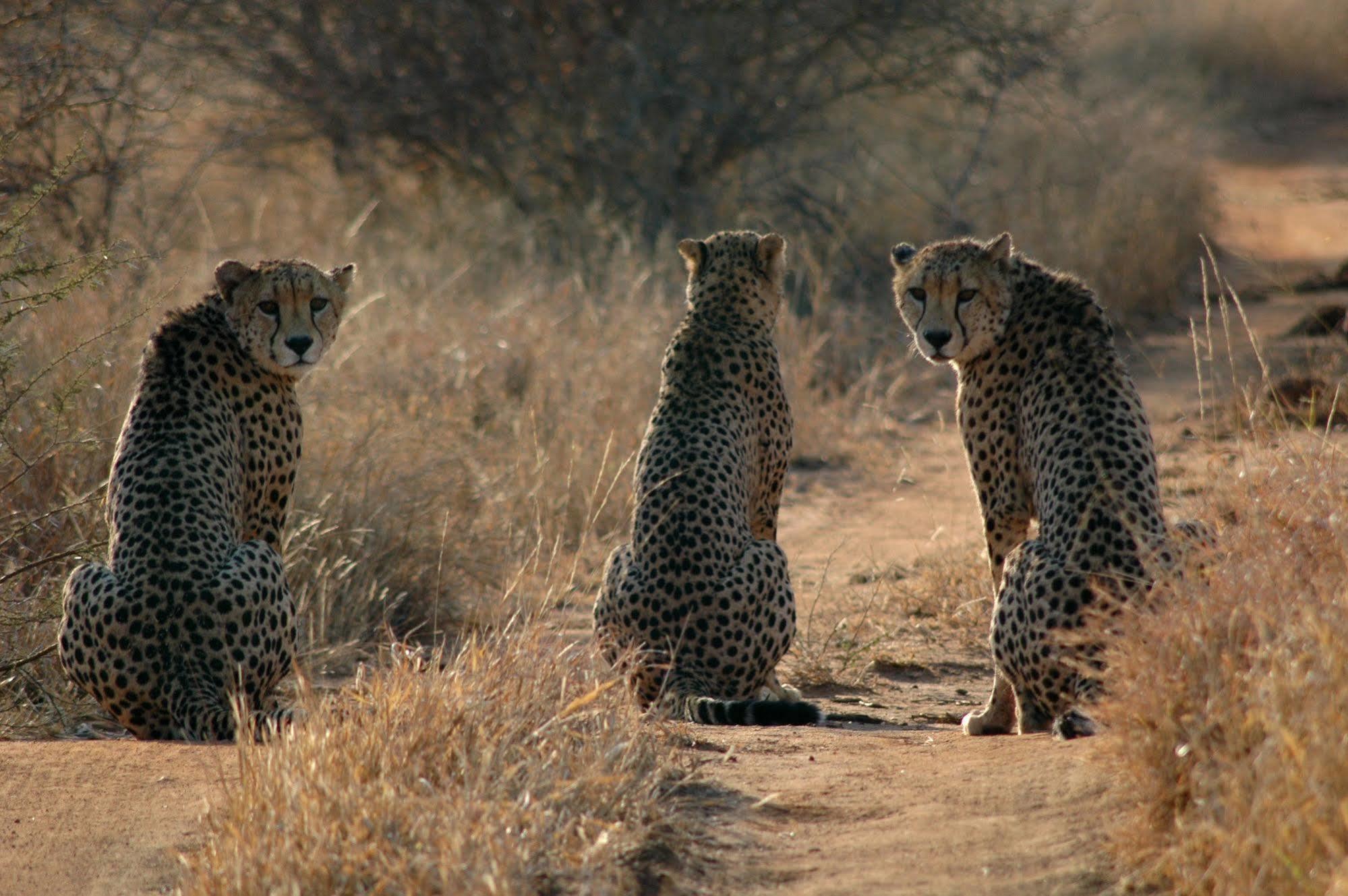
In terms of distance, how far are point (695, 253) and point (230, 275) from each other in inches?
59.0

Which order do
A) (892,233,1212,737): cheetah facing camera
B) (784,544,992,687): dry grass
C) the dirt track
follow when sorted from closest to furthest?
the dirt track → (892,233,1212,737): cheetah facing camera → (784,544,992,687): dry grass

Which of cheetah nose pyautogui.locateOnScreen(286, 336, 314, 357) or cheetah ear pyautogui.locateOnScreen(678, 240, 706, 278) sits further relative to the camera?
cheetah ear pyautogui.locateOnScreen(678, 240, 706, 278)

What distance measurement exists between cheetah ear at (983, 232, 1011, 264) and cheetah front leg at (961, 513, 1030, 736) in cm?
73

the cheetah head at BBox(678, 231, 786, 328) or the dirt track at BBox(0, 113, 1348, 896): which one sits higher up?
the cheetah head at BBox(678, 231, 786, 328)

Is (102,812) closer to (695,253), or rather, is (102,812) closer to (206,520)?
(206,520)

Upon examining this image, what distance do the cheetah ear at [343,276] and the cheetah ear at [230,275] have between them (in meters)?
0.28

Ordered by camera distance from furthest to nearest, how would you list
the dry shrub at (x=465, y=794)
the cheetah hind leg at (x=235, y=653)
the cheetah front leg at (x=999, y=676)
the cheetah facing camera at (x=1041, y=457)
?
the cheetah front leg at (x=999, y=676) → the cheetah hind leg at (x=235, y=653) → the cheetah facing camera at (x=1041, y=457) → the dry shrub at (x=465, y=794)

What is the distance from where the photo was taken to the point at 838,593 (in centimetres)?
609

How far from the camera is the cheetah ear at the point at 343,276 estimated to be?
477cm

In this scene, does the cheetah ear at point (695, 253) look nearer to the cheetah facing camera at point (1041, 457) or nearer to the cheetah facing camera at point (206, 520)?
the cheetah facing camera at point (1041, 457)

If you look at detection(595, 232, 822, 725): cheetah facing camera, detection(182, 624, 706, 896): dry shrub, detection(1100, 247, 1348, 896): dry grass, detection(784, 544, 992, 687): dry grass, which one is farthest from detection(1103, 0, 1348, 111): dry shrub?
detection(182, 624, 706, 896): dry shrub

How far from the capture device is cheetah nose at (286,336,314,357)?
4.50 metres

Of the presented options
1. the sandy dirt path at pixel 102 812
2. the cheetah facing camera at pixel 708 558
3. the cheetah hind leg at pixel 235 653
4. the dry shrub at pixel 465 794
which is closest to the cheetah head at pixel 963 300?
the cheetah facing camera at pixel 708 558

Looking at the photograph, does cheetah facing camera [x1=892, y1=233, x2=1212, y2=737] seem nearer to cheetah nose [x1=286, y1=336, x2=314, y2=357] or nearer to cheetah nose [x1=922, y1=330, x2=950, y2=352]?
cheetah nose [x1=922, y1=330, x2=950, y2=352]
